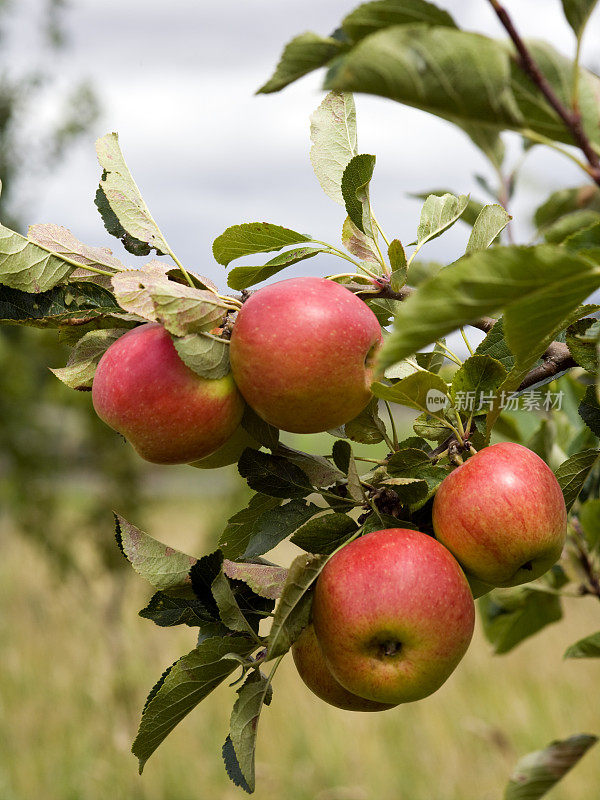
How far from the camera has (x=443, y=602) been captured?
464 mm

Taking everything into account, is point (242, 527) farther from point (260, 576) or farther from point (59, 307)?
point (59, 307)

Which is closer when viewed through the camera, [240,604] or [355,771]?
[240,604]

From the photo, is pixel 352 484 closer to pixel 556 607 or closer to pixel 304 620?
pixel 304 620

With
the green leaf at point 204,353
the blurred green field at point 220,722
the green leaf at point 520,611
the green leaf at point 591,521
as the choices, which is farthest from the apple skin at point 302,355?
the blurred green field at point 220,722

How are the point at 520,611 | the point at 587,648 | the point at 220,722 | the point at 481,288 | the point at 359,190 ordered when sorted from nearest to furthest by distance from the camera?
the point at 481,288
the point at 359,190
the point at 587,648
the point at 520,611
the point at 220,722

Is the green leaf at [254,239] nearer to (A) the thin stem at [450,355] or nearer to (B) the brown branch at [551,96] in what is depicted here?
(A) the thin stem at [450,355]

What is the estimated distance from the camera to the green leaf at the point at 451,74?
290 mm

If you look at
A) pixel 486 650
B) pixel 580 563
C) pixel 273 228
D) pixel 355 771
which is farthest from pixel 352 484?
pixel 486 650

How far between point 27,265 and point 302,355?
8.0 inches

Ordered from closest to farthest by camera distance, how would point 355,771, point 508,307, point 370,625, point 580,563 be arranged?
point 508,307 < point 370,625 < point 580,563 < point 355,771

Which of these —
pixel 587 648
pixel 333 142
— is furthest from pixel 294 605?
pixel 587 648

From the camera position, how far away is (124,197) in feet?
1.82

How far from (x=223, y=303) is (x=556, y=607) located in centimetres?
72

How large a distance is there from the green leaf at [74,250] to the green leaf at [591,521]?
572 mm
